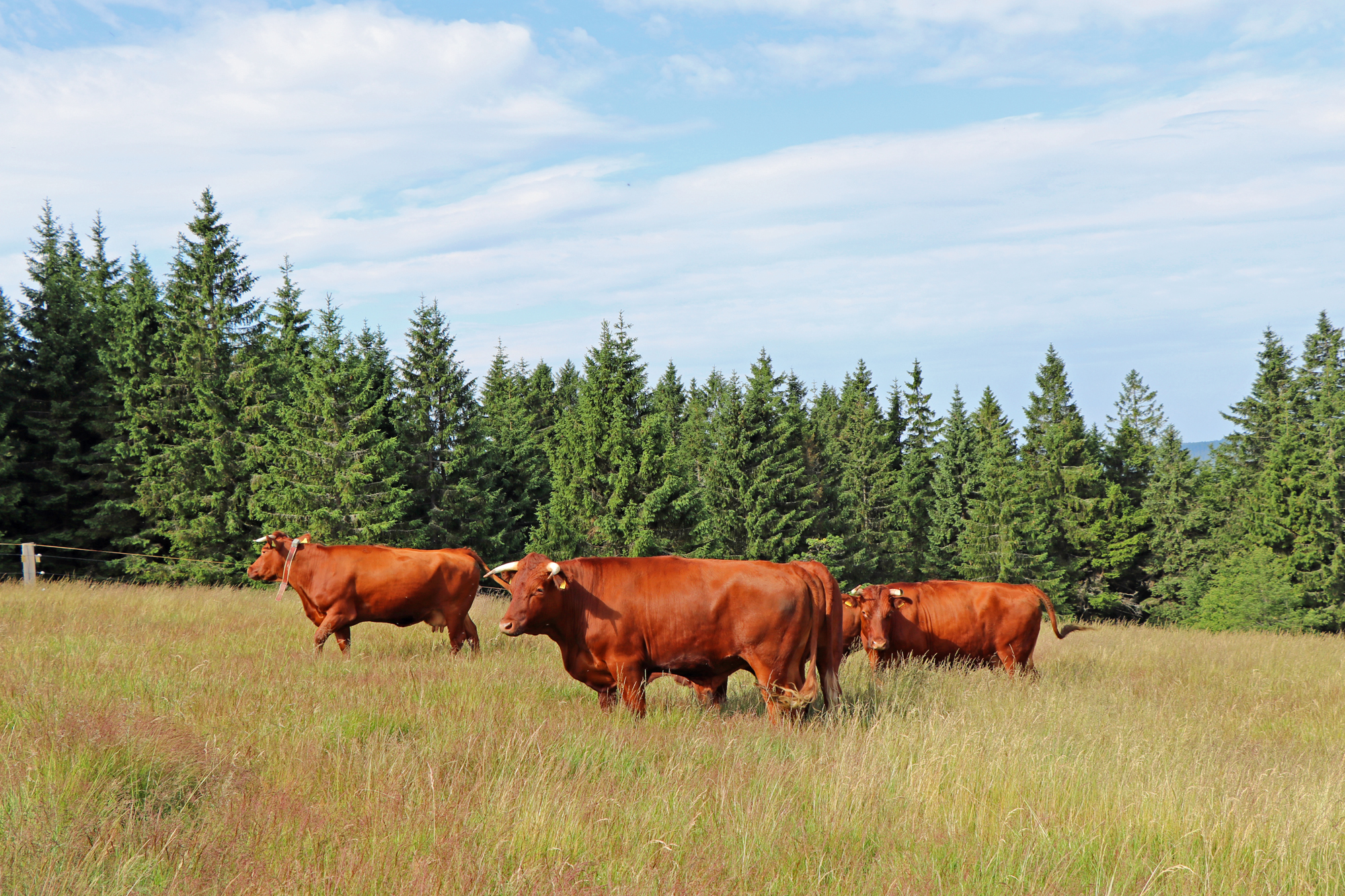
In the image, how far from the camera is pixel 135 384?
31453 mm

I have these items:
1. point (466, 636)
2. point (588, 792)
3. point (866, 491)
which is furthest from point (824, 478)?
point (588, 792)

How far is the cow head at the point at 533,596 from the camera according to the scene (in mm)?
7383

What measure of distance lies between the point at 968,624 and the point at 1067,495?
4312 centimetres

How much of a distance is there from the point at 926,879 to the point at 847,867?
35 cm

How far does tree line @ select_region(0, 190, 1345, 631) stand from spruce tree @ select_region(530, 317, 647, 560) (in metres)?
0.11

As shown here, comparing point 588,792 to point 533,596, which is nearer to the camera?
point 588,792

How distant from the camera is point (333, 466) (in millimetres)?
28875

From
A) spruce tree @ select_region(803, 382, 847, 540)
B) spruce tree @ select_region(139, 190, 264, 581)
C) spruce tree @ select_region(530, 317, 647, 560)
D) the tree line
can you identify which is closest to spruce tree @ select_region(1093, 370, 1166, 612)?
the tree line

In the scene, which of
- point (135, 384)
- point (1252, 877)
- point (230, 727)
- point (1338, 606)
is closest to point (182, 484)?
point (135, 384)

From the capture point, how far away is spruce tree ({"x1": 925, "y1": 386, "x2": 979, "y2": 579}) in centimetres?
4966

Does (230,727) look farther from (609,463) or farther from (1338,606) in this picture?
(1338,606)

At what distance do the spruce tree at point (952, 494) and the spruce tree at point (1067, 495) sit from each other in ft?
11.0

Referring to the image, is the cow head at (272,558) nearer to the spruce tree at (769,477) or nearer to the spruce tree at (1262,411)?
the spruce tree at (769,477)

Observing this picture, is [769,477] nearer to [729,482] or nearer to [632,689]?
[729,482]
